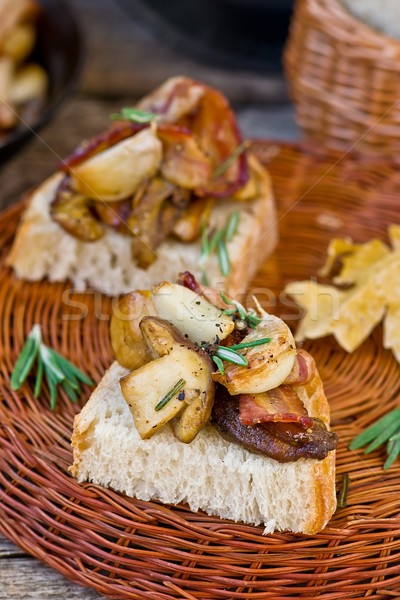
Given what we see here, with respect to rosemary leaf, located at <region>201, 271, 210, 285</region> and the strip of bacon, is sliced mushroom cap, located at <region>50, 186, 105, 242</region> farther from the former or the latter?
rosemary leaf, located at <region>201, 271, 210, 285</region>

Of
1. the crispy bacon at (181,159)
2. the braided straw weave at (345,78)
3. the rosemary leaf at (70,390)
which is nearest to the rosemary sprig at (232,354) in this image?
the rosemary leaf at (70,390)

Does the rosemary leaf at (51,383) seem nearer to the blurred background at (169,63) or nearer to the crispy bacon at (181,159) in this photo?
the crispy bacon at (181,159)

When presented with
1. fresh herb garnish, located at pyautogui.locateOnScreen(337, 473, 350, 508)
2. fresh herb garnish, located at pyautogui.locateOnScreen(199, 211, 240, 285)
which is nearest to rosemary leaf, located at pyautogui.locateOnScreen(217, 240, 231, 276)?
fresh herb garnish, located at pyautogui.locateOnScreen(199, 211, 240, 285)

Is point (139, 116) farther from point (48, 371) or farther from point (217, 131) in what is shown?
point (48, 371)

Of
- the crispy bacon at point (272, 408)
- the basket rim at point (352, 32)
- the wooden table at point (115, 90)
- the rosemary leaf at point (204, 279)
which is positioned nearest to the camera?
the crispy bacon at point (272, 408)

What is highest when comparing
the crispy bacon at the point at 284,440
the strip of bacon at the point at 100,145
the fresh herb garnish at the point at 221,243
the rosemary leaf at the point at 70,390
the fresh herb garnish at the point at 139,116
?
the fresh herb garnish at the point at 139,116
